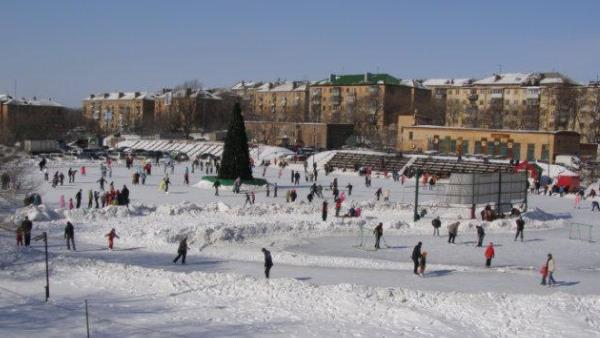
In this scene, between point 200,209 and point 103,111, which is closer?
point 200,209

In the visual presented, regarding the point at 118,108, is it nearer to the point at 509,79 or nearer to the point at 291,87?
the point at 291,87

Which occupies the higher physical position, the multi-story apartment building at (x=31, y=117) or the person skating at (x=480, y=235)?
the multi-story apartment building at (x=31, y=117)

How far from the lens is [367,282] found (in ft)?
58.0

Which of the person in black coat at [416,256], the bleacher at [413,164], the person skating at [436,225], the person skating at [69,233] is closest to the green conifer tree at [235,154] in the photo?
the person skating at [436,225]

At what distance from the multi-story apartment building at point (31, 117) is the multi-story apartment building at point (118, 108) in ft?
35.2

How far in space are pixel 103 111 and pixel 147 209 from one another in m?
118

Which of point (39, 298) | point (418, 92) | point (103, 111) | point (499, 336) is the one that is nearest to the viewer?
point (499, 336)

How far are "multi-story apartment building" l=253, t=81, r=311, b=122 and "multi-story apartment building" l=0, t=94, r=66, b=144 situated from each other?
3446 centimetres

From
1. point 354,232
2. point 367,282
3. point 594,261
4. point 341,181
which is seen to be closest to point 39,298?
point 367,282

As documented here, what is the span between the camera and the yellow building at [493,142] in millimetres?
58688

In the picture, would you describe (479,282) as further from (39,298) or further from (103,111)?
(103,111)

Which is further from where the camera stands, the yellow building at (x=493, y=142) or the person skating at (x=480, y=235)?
the yellow building at (x=493, y=142)

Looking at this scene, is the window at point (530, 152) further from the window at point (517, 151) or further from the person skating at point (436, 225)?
the person skating at point (436, 225)

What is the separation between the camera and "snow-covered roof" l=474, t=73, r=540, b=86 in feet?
330
